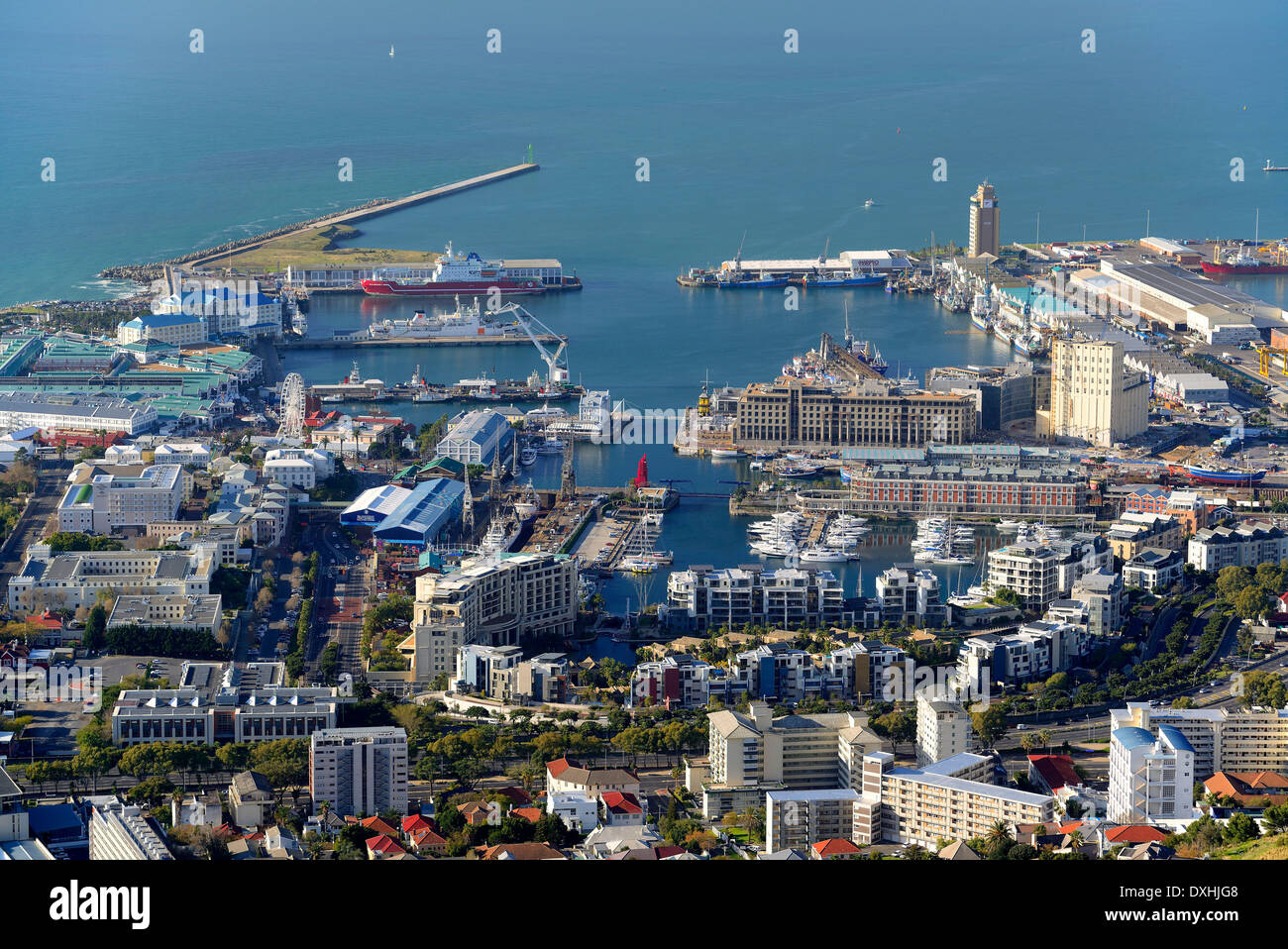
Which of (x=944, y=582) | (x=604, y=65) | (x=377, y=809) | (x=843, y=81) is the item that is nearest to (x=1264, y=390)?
(x=944, y=582)

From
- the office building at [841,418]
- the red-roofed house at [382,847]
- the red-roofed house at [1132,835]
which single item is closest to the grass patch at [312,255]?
the office building at [841,418]

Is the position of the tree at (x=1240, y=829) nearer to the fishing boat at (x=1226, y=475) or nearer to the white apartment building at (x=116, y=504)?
the fishing boat at (x=1226, y=475)

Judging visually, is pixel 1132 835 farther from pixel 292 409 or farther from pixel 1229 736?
pixel 292 409

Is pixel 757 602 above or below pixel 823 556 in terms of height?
below

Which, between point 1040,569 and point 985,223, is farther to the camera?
point 985,223

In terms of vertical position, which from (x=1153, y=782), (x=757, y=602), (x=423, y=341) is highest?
(x=423, y=341)

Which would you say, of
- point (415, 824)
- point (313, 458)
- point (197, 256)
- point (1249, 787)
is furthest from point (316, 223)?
point (1249, 787)
